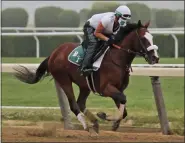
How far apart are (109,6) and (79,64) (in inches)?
506

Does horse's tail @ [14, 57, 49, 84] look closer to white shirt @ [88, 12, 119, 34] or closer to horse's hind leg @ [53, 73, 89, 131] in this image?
horse's hind leg @ [53, 73, 89, 131]

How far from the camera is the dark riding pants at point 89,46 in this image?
25.2ft

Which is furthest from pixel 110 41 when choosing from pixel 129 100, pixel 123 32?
pixel 129 100

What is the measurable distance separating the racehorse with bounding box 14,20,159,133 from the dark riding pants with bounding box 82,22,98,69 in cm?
15

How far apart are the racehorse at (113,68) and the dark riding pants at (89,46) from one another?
0.48 feet

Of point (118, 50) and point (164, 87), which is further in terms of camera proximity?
point (164, 87)

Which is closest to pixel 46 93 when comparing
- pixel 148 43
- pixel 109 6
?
pixel 148 43

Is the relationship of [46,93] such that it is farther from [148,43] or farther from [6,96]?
[148,43]

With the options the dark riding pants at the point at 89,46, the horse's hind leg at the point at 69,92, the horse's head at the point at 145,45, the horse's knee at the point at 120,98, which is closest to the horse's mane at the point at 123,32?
the horse's head at the point at 145,45

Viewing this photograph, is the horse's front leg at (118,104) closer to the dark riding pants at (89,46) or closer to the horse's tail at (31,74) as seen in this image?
the dark riding pants at (89,46)

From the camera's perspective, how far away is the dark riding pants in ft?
25.2

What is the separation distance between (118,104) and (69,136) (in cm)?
122

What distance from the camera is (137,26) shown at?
7457 millimetres

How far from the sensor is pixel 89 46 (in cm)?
778
